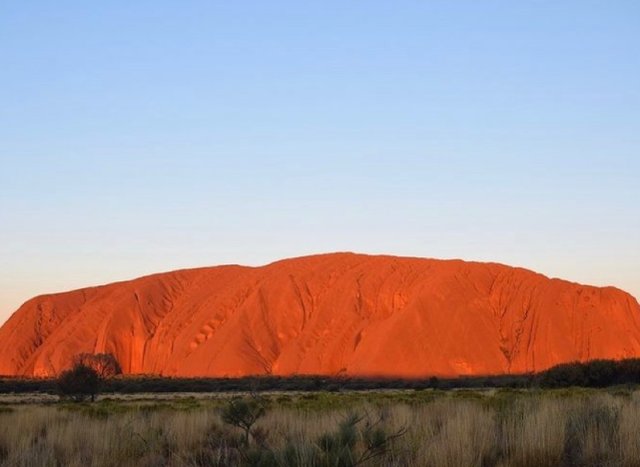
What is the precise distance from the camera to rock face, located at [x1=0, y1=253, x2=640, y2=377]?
8088 centimetres

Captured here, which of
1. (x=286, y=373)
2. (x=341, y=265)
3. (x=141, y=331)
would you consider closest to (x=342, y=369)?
(x=286, y=373)

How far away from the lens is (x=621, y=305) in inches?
3401

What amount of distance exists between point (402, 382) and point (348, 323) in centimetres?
1470

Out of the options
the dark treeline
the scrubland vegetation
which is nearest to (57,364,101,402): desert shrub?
the dark treeline

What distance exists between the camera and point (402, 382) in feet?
242

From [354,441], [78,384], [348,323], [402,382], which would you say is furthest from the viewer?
[348,323]

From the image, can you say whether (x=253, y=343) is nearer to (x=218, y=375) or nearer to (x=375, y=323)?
(x=218, y=375)

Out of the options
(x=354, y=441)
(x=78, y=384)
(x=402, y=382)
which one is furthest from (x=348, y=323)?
(x=354, y=441)

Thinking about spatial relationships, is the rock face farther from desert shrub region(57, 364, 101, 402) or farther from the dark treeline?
desert shrub region(57, 364, 101, 402)

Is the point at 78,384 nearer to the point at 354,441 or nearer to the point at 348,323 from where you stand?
the point at 354,441

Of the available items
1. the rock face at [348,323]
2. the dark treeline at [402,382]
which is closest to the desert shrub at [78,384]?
the dark treeline at [402,382]

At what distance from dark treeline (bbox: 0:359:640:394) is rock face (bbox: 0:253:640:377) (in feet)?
16.8

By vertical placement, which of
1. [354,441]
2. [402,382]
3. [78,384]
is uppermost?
[354,441]

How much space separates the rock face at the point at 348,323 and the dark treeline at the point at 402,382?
5.11 metres
